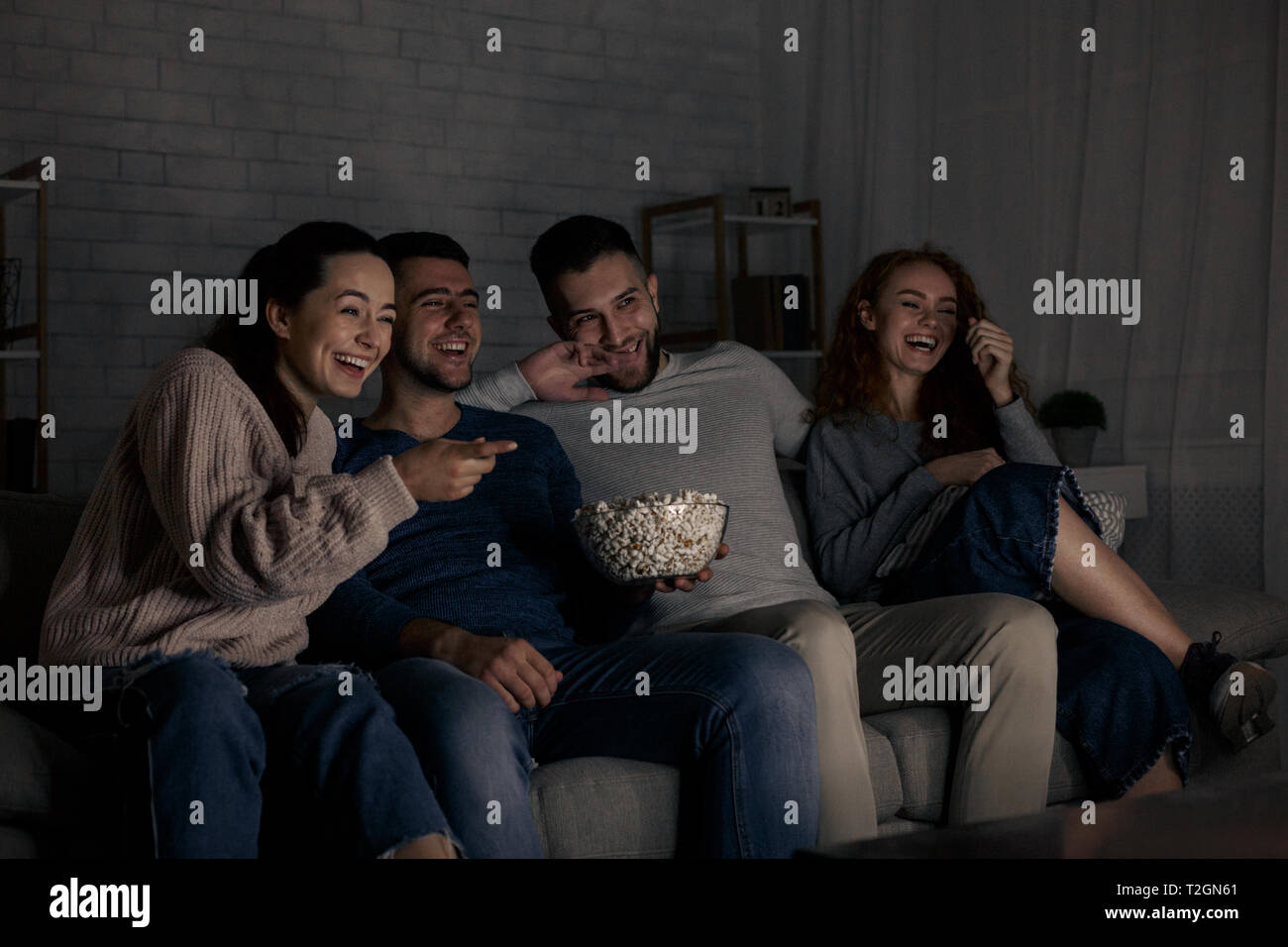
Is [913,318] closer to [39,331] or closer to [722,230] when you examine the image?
[722,230]

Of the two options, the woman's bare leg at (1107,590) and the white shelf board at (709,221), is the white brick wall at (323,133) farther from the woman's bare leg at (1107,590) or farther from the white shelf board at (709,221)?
the woman's bare leg at (1107,590)

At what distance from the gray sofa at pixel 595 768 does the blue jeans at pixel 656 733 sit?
0.06 m

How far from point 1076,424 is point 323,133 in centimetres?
251

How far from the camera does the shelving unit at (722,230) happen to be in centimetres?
462

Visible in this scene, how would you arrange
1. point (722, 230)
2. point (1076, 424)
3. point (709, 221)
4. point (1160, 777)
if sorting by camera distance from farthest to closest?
point (709, 221), point (722, 230), point (1076, 424), point (1160, 777)

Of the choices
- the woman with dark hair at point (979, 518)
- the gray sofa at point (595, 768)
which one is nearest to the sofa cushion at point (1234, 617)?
the gray sofa at point (595, 768)

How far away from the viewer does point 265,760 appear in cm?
156

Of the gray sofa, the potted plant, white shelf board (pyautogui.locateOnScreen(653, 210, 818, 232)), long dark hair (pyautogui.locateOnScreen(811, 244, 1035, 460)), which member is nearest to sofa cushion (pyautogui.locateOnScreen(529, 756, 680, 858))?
the gray sofa

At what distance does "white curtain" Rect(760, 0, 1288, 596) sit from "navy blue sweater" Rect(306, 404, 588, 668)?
6.47 feet

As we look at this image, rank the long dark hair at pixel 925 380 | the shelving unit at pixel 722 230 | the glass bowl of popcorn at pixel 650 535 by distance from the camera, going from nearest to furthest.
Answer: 1. the glass bowl of popcorn at pixel 650 535
2. the long dark hair at pixel 925 380
3. the shelving unit at pixel 722 230

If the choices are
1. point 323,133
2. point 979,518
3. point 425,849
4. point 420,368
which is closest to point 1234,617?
point 979,518

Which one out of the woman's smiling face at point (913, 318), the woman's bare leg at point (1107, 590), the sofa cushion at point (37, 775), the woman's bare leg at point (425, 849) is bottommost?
the woman's bare leg at point (425, 849)
